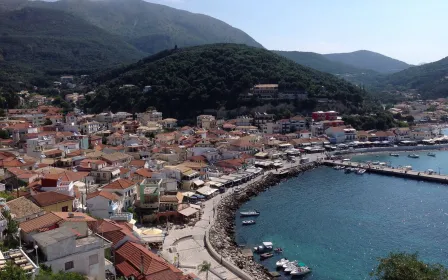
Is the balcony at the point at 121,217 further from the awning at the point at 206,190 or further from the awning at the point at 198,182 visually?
the awning at the point at 198,182

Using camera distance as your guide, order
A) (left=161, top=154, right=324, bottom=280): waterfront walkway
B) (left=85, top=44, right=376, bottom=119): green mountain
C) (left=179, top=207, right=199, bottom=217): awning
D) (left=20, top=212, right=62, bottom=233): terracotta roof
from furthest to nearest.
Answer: (left=85, top=44, right=376, bottom=119): green mountain
(left=179, top=207, right=199, bottom=217): awning
(left=161, top=154, right=324, bottom=280): waterfront walkway
(left=20, top=212, right=62, bottom=233): terracotta roof

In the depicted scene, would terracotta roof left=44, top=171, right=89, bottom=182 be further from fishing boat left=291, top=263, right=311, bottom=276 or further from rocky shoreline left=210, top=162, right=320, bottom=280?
fishing boat left=291, top=263, right=311, bottom=276

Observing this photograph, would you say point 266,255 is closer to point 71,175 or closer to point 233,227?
point 233,227

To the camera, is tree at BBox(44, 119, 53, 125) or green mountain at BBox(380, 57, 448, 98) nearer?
tree at BBox(44, 119, 53, 125)

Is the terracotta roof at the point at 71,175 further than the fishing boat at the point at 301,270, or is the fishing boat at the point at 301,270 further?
the terracotta roof at the point at 71,175

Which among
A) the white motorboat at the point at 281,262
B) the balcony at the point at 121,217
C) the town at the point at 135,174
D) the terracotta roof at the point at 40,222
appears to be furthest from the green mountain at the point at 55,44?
the terracotta roof at the point at 40,222

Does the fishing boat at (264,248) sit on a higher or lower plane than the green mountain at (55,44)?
lower

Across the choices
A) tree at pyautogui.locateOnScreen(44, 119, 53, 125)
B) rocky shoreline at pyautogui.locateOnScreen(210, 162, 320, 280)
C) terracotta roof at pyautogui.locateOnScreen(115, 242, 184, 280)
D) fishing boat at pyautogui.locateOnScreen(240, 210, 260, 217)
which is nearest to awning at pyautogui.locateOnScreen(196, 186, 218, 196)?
rocky shoreline at pyautogui.locateOnScreen(210, 162, 320, 280)

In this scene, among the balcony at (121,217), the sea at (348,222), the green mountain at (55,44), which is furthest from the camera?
the green mountain at (55,44)
